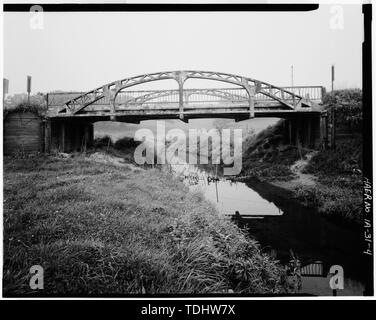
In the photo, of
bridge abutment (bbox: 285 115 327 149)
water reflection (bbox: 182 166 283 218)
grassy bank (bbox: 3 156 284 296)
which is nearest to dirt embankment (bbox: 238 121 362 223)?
bridge abutment (bbox: 285 115 327 149)

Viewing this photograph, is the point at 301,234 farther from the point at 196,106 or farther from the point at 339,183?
the point at 196,106

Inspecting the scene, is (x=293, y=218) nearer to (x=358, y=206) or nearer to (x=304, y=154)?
(x=358, y=206)

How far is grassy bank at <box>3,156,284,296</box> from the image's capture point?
364cm

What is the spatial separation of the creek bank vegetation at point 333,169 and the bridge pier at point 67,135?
33.8ft

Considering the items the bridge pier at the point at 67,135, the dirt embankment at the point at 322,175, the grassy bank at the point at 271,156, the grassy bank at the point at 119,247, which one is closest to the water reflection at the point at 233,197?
the dirt embankment at the point at 322,175

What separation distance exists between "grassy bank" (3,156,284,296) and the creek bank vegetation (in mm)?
4019

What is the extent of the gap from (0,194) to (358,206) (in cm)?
1014

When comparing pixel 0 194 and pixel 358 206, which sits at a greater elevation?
pixel 0 194

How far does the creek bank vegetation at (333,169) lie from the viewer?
7781 mm

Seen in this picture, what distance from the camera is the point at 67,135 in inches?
494

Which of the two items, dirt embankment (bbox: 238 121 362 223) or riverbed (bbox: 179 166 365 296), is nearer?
riverbed (bbox: 179 166 365 296)

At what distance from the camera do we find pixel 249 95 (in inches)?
394

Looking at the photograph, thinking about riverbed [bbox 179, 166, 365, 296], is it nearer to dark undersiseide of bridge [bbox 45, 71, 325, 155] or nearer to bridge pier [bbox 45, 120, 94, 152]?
dark undersiseide of bridge [bbox 45, 71, 325, 155]
